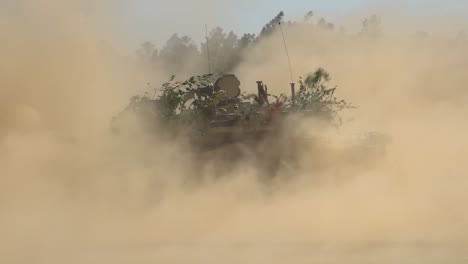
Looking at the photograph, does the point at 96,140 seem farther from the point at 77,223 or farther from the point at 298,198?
the point at 298,198

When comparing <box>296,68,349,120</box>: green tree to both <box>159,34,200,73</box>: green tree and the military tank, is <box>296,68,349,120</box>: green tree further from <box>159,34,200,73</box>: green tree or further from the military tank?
<box>159,34,200,73</box>: green tree

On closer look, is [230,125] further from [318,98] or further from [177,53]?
[177,53]

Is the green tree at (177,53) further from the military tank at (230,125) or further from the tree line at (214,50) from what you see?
the military tank at (230,125)

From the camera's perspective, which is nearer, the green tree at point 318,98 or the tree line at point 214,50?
the green tree at point 318,98

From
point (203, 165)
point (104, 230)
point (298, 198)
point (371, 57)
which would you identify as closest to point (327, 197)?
point (298, 198)

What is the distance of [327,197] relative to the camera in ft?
36.3

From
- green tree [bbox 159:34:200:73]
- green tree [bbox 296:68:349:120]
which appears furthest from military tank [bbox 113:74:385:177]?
green tree [bbox 159:34:200:73]

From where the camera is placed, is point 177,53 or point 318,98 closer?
point 318,98

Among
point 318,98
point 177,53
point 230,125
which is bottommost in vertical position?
point 230,125

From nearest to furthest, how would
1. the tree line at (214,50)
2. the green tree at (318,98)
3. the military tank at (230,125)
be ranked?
the military tank at (230,125)
the green tree at (318,98)
the tree line at (214,50)

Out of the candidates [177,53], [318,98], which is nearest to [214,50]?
[177,53]

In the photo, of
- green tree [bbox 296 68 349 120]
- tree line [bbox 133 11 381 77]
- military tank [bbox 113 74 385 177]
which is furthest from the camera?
tree line [bbox 133 11 381 77]

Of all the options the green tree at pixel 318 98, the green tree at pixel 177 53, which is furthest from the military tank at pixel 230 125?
the green tree at pixel 177 53

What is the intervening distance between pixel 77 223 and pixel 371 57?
1096 cm
